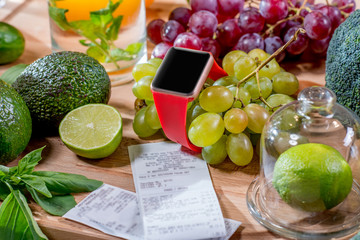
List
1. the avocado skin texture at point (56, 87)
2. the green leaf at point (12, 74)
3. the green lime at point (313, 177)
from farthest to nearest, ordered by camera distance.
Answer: the green leaf at point (12, 74) < the avocado skin texture at point (56, 87) < the green lime at point (313, 177)

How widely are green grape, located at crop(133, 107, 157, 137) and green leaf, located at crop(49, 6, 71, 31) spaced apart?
26 cm

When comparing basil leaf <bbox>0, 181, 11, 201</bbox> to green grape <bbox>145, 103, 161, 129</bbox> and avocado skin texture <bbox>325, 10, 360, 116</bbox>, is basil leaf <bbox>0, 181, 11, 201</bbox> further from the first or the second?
avocado skin texture <bbox>325, 10, 360, 116</bbox>

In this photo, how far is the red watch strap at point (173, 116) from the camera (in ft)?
2.54

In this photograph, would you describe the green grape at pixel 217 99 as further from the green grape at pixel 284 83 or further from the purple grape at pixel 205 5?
the purple grape at pixel 205 5

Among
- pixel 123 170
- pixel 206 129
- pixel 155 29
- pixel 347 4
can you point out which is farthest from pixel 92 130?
pixel 347 4

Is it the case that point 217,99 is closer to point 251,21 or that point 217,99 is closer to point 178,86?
point 178,86

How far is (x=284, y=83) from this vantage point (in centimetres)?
90

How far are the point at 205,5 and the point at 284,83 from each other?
29 centimetres

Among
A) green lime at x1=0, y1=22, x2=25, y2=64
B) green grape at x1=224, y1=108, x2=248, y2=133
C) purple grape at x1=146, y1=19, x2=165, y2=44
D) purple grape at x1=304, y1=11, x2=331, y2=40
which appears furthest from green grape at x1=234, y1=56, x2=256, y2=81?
green lime at x1=0, y1=22, x2=25, y2=64

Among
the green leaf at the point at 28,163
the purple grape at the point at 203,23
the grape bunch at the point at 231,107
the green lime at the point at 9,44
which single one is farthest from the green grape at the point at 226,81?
the green lime at the point at 9,44

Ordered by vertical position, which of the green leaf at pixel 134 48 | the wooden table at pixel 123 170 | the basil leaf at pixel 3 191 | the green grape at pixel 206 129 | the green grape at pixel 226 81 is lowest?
the wooden table at pixel 123 170

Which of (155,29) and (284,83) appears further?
(155,29)

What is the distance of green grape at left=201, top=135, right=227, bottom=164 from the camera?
81 cm

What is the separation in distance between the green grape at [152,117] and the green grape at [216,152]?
90 millimetres
